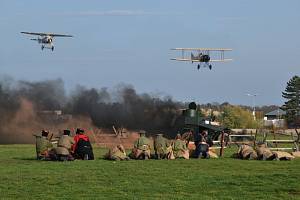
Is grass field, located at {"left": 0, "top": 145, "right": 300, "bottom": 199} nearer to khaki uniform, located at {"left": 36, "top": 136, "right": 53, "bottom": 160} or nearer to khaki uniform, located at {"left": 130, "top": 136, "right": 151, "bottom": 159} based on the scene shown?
khaki uniform, located at {"left": 36, "top": 136, "right": 53, "bottom": 160}

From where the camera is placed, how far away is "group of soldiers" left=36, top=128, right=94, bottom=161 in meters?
31.7

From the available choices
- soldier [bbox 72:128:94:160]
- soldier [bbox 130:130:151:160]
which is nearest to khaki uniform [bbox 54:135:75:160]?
Answer: soldier [bbox 72:128:94:160]

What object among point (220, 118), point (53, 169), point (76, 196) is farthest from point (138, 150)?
point (220, 118)

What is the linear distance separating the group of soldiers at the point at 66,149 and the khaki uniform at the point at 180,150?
442 cm

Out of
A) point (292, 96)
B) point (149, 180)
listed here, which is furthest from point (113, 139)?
point (292, 96)

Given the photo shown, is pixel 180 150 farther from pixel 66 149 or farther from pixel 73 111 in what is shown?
pixel 73 111

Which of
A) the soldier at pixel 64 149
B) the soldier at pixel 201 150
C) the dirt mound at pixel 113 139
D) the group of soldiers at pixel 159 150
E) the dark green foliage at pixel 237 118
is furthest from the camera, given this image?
the dark green foliage at pixel 237 118

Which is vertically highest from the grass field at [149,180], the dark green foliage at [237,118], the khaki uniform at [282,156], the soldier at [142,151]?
the dark green foliage at [237,118]

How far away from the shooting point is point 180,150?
113ft

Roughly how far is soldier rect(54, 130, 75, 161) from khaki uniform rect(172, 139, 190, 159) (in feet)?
18.0

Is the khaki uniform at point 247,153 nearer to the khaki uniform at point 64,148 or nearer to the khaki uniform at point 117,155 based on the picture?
the khaki uniform at point 117,155

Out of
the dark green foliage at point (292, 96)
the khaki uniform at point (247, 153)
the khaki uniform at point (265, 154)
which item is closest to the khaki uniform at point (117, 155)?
the khaki uniform at point (247, 153)

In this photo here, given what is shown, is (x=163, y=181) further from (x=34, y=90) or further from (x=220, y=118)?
(x=220, y=118)

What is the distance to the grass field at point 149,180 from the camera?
1859 cm
